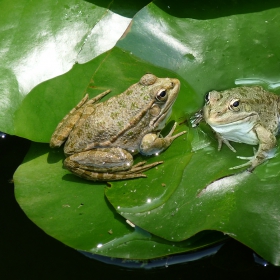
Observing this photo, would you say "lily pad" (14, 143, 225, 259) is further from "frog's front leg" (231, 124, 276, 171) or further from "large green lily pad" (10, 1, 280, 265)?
"frog's front leg" (231, 124, 276, 171)

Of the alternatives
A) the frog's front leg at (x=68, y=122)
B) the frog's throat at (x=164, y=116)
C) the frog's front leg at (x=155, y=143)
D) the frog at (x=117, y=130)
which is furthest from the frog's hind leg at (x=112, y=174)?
the frog's throat at (x=164, y=116)

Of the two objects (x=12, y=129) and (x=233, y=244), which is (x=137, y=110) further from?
(x=233, y=244)

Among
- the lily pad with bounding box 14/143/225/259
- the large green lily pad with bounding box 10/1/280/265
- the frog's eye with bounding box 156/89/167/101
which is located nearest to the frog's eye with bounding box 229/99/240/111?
the large green lily pad with bounding box 10/1/280/265

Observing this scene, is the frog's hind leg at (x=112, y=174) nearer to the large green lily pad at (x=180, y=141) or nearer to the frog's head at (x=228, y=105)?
the large green lily pad at (x=180, y=141)

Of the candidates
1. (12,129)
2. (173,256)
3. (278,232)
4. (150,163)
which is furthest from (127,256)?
(12,129)

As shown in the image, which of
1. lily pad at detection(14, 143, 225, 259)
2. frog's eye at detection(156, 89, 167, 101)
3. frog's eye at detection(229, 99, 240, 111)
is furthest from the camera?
frog's eye at detection(156, 89, 167, 101)

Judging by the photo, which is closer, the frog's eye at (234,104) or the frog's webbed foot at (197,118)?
the frog's eye at (234,104)

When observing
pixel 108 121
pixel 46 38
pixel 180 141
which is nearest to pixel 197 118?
pixel 180 141

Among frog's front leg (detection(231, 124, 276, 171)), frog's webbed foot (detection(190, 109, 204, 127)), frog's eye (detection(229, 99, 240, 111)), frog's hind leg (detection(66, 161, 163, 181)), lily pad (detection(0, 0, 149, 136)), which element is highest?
lily pad (detection(0, 0, 149, 136))
